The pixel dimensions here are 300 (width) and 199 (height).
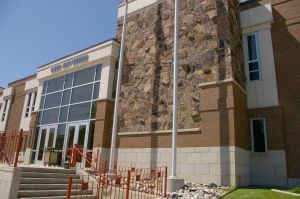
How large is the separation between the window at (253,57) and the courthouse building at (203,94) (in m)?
0.06

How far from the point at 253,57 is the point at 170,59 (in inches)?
190

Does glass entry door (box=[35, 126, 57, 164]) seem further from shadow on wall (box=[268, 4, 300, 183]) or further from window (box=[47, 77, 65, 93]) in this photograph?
shadow on wall (box=[268, 4, 300, 183])

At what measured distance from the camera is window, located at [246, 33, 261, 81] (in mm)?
14143

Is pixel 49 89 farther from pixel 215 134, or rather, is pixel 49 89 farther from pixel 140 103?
pixel 215 134

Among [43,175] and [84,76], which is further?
[84,76]

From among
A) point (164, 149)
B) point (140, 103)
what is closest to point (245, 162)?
point (164, 149)

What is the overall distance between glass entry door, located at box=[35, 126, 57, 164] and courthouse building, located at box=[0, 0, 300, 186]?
169 millimetres

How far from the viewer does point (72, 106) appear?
18.5 m

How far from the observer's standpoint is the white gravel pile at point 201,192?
9055 mm

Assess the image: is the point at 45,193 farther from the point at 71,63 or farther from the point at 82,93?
the point at 71,63

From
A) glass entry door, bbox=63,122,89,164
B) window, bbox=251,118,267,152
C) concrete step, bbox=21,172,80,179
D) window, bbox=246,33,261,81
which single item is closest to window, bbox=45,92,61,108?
glass entry door, bbox=63,122,89,164

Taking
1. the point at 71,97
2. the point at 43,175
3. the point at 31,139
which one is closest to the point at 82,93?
the point at 71,97

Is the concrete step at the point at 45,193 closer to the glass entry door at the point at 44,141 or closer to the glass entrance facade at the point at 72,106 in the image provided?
the glass entrance facade at the point at 72,106

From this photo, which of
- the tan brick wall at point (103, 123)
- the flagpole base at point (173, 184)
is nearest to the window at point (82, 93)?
the tan brick wall at point (103, 123)
